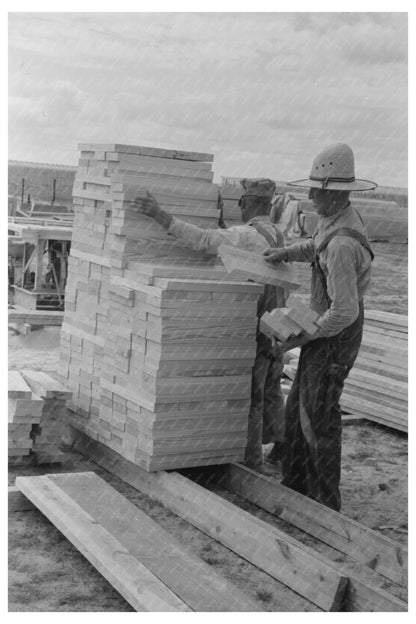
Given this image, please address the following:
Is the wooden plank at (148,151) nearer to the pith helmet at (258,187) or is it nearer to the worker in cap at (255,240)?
the worker in cap at (255,240)

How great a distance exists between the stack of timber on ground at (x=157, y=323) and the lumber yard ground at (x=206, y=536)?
495mm

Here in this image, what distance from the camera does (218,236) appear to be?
6.46 meters

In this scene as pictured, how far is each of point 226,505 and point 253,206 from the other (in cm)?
237

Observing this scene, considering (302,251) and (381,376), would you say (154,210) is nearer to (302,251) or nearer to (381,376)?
(302,251)

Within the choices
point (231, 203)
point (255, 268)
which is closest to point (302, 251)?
point (255, 268)

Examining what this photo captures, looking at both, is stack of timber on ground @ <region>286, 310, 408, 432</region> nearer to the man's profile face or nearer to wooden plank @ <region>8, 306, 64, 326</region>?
the man's profile face

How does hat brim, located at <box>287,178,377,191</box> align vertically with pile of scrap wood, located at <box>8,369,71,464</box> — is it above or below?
above

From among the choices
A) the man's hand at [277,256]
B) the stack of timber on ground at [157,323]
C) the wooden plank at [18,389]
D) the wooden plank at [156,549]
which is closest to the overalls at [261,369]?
the stack of timber on ground at [157,323]

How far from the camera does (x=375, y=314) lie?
9141 mm

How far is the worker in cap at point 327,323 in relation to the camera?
216 inches

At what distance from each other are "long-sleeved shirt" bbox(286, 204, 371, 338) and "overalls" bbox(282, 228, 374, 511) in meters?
0.18

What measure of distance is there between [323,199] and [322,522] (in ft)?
7.18

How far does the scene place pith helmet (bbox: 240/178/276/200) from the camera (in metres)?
6.41

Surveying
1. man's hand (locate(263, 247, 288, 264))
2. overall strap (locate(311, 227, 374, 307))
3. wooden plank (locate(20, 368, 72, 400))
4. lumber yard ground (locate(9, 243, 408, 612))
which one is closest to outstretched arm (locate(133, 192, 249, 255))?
man's hand (locate(263, 247, 288, 264))
